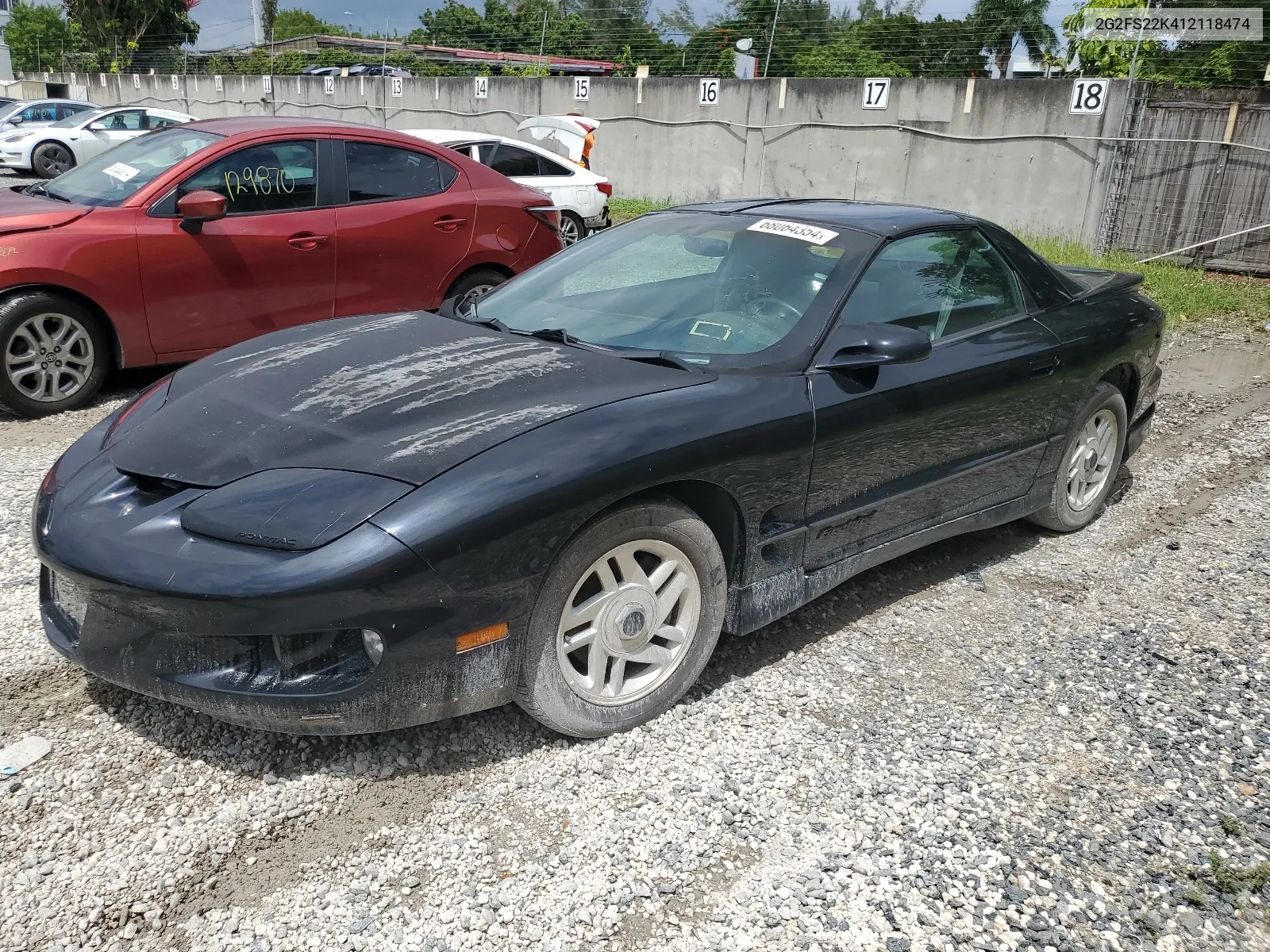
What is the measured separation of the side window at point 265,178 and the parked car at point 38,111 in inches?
650

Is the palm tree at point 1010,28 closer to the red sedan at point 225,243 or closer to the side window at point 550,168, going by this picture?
the side window at point 550,168

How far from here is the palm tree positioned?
62.1 ft

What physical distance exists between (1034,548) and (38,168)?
62.1ft

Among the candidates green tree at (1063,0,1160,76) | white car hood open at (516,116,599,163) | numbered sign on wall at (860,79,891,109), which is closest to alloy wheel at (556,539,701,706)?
white car hood open at (516,116,599,163)

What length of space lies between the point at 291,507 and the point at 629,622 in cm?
97

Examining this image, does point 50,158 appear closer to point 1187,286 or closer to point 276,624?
point 1187,286

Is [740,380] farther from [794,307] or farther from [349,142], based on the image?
[349,142]

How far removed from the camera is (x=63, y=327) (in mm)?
5508

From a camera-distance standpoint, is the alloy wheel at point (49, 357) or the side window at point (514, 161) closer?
the alloy wheel at point (49, 357)

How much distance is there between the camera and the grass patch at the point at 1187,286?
34.0ft

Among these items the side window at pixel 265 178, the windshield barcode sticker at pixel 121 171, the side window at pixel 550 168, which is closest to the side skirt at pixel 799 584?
the side window at pixel 265 178

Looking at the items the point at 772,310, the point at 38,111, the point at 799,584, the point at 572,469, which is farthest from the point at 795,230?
the point at 38,111

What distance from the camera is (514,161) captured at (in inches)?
442

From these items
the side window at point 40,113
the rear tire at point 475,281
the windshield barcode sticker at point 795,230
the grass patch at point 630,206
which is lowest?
the grass patch at point 630,206
